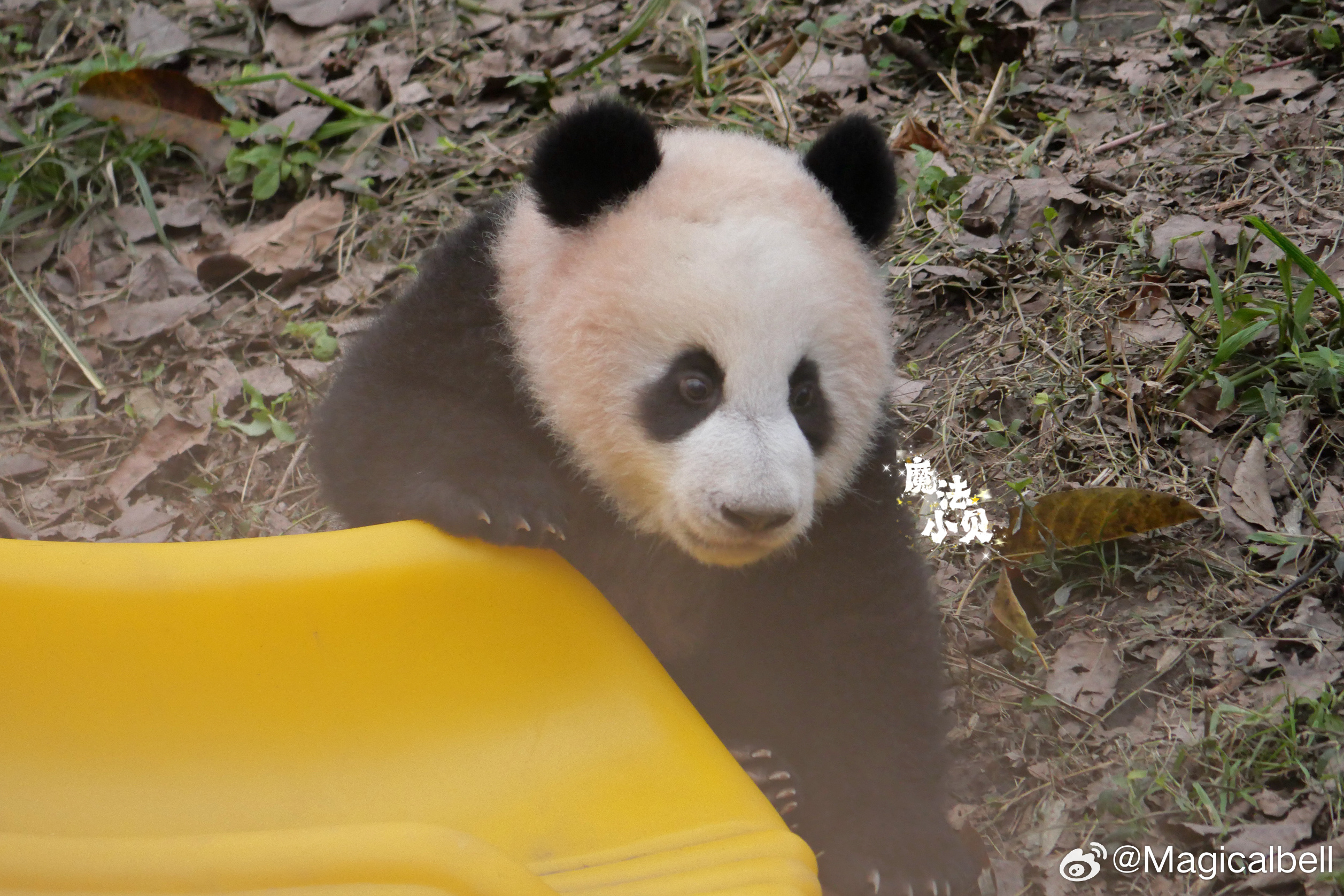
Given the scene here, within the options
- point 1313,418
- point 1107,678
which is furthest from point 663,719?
point 1313,418

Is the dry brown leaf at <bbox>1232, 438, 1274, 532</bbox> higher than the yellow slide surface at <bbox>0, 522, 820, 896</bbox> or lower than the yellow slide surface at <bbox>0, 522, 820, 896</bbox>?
lower

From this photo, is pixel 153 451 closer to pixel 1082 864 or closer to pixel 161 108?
pixel 161 108

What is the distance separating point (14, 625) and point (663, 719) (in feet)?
4.17

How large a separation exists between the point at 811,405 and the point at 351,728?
1141mm

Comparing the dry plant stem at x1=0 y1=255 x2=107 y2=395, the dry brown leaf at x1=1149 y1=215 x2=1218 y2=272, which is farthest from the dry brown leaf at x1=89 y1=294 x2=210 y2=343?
the dry brown leaf at x1=1149 y1=215 x2=1218 y2=272

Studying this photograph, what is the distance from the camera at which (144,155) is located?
4.67 m

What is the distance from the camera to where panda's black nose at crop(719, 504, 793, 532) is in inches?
82.8

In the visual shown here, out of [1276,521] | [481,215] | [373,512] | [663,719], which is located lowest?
[1276,521]

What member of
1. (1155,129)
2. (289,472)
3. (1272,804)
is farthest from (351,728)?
(1155,129)

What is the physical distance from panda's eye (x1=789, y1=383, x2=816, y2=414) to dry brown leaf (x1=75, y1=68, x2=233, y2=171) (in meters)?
3.45

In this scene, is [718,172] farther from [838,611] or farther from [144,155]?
[144,155]

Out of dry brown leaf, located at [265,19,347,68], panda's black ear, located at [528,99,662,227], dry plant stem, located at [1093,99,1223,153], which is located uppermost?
panda's black ear, located at [528,99,662,227]

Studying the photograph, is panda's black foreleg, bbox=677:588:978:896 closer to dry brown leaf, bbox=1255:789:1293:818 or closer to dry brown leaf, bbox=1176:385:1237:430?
dry brown leaf, bbox=1255:789:1293:818

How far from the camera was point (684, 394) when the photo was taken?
2.26 metres
